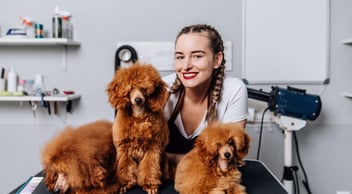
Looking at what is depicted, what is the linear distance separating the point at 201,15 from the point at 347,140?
1.26 meters

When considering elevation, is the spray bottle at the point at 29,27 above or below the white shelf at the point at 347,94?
above

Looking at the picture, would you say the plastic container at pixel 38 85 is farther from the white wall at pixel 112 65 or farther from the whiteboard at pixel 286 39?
the whiteboard at pixel 286 39

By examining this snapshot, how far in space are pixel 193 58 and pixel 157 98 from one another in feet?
0.86

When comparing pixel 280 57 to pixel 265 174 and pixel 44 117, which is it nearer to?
pixel 265 174

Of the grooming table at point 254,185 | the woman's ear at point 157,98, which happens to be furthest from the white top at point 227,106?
the woman's ear at point 157,98

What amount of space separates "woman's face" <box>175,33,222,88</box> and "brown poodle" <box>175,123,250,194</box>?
1.09 ft

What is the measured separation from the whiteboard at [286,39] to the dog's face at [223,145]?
122cm

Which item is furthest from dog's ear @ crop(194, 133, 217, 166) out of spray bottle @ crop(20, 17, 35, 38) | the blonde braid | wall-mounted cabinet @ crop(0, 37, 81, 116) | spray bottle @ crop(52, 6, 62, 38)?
spray bottle @ crop(20, 17, 35, 38)

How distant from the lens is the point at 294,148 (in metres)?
2.19

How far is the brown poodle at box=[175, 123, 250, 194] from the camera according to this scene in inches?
37.2

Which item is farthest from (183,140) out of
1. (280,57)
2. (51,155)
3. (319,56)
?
(319,56)

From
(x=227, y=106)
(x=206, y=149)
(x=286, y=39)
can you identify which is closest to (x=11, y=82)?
(x=227, y=106)

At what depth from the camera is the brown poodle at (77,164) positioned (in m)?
0.93

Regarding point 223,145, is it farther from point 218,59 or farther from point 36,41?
point 36,41
